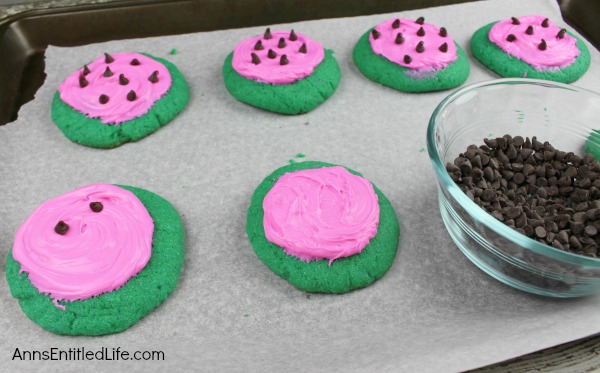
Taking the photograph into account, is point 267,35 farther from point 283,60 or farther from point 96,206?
point 96,206

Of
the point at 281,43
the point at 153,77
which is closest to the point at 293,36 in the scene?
the point at 281,43

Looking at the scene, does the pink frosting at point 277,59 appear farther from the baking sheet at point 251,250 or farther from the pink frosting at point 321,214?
the pink frosting at point 321,214

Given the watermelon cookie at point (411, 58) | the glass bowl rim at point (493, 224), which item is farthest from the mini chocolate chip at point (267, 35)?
the glass bowl rim at point (493, 224)

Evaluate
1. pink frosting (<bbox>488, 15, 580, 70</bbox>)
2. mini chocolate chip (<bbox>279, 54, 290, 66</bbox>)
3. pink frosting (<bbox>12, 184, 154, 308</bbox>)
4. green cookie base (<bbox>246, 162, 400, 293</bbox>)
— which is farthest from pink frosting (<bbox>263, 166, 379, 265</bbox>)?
pink frosting (<bbox>488, 15, 580, 70</bbox>)

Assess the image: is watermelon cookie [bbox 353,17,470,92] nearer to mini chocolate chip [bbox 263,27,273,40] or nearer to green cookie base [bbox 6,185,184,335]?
mini chocolate chip [bbox 263,27,273,40]

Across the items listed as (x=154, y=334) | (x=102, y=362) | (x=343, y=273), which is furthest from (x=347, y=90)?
(x=102, y=362)

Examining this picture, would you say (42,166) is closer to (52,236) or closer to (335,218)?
(52,236)

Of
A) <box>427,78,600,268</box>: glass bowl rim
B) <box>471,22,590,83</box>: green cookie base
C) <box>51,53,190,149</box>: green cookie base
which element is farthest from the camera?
<box>471,22,590,83</box>: green cookie base
